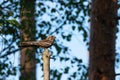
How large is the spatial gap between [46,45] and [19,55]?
7.74m

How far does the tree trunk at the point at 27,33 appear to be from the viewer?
1102 centimetres

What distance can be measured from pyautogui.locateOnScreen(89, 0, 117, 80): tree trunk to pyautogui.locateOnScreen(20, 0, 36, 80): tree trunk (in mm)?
4063

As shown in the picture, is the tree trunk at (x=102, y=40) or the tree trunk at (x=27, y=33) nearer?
the tree trunk at (x=102, y=40)

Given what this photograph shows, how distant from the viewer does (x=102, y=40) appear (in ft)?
22.3

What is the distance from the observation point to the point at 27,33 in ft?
37.3

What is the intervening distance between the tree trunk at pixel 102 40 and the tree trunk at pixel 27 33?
4.06 metres

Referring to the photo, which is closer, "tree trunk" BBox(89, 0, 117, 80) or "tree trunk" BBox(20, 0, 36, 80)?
"tree trunk" BBox(89, 0, 117, 80)

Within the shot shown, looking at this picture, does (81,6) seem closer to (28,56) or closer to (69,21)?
(69,21)

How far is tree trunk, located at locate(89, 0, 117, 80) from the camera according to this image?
6.64 meters

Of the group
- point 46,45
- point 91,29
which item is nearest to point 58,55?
point 91,29

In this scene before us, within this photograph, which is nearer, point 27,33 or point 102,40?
point 102,40

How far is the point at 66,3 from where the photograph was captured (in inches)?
492

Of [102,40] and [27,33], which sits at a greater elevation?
[27,33]

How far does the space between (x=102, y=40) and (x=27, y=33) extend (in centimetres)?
479
